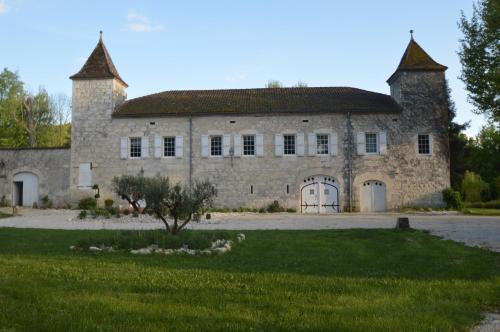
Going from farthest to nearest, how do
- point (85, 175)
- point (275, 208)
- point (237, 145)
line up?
point (85, 175) → point (237, 145) → point (275, 208)

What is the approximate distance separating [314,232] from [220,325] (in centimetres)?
1011

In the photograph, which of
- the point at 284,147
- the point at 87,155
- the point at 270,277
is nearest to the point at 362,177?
the point at 284,147

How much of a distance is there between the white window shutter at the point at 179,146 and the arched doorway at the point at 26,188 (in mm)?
8694

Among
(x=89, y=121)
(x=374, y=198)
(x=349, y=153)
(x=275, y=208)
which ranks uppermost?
(x=89, y=121)

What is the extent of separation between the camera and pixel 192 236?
11078 millimetres

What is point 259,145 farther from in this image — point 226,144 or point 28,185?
point 28,185

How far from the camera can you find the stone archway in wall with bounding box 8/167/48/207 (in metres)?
28.1

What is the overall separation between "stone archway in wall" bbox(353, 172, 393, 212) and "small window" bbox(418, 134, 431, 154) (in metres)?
2.38

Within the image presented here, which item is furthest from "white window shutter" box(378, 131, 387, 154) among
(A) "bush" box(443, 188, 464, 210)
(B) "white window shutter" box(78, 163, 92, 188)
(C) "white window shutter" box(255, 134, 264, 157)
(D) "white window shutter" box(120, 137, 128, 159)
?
(B) "white window shutter" box(78, 163, 92, 188)

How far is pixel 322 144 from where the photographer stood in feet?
86.8

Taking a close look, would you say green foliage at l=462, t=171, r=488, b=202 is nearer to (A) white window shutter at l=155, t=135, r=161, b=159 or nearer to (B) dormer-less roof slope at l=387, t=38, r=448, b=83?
(B) dormer-less roof slope at l=387, t=38, r=448, b=83

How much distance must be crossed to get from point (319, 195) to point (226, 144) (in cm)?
583

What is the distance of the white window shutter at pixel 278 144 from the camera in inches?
1042

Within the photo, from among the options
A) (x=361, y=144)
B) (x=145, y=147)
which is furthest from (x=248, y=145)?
(x=361, y=144)
